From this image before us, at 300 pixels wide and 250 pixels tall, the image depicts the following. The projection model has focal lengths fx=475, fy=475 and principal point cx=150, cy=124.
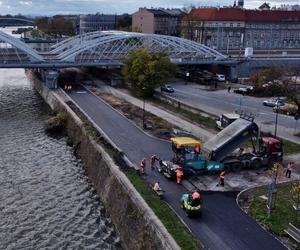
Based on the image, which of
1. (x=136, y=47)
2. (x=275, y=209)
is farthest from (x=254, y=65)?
(x=275, y=209)

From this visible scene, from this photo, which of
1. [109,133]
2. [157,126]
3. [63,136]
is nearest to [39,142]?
[63,136]

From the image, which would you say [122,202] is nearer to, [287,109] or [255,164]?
[255,164]

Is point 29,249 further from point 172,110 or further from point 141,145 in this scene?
point 172,110

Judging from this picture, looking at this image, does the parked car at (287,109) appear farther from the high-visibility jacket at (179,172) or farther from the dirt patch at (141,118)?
the high-visibility jacket at (179,172)

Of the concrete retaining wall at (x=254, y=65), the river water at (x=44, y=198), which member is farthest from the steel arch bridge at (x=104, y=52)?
the river water at (x=44, y=198)

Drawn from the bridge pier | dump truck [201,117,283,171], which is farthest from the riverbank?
the bridge pier

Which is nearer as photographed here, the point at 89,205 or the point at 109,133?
the point at 89,205
